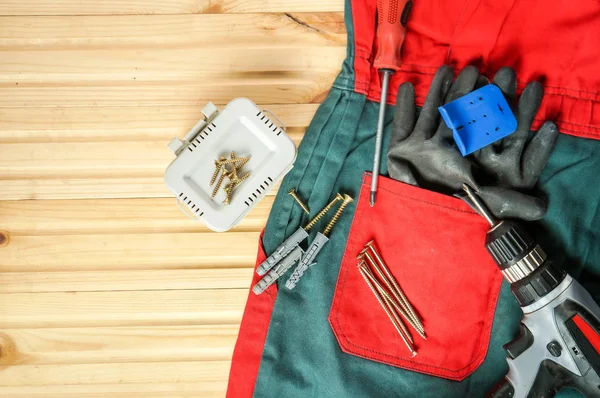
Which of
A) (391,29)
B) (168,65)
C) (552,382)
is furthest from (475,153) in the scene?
(168,65)

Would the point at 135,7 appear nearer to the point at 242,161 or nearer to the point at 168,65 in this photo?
the point at 168,65

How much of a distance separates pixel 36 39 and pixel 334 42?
68cm

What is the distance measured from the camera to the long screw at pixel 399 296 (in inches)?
35.0

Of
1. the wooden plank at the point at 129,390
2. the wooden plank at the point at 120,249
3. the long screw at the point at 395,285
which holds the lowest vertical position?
the wooden plank at the point at 129,390

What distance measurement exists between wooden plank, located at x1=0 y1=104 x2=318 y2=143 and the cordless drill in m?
0.68

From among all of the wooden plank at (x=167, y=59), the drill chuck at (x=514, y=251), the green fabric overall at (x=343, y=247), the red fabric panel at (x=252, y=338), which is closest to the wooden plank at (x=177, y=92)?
the wooden plank at (x=167, y=59)

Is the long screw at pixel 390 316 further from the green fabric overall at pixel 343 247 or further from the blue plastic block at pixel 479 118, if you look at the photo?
the blue plastic block at pixel 479 118

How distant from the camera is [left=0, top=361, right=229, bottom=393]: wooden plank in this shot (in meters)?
1.07

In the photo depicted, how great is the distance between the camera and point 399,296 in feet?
2.94

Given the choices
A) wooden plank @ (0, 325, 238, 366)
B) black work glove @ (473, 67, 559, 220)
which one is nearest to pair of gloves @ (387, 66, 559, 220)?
black work glove @ (473, 67, 559, 220)

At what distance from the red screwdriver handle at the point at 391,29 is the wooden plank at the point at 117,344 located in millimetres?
679

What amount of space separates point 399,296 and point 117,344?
0.66 metres

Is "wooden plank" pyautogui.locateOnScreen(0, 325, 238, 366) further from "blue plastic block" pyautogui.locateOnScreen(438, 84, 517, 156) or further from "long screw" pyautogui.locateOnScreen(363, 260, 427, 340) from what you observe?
"blue plastic block" pyautogui.locateOnScreen(438, 84, 517, 156)

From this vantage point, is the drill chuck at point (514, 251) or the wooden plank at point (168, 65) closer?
the drill chuck at point (514, 251)
